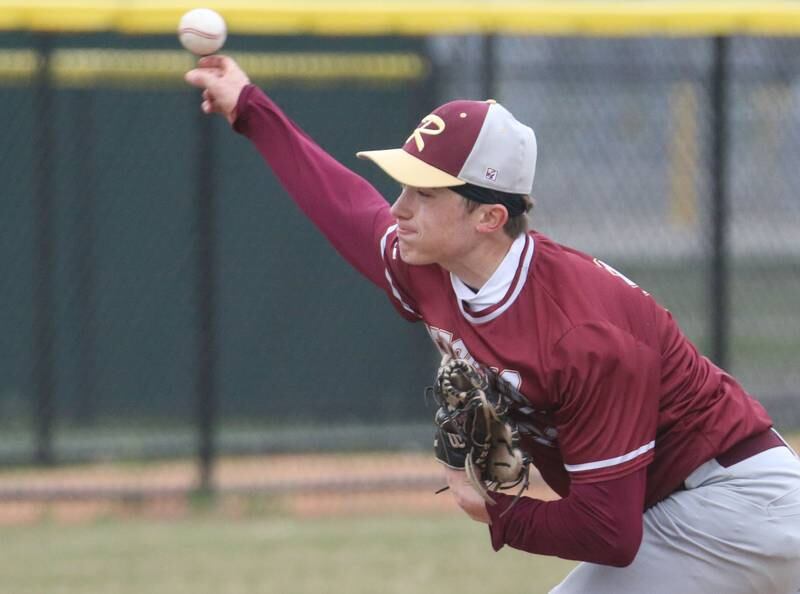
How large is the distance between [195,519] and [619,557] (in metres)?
4.26

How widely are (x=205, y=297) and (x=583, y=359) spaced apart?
4731 mm

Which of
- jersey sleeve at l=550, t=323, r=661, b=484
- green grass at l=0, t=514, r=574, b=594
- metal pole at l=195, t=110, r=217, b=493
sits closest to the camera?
jersey sleeve at l=550, t=323, r=661, b=484

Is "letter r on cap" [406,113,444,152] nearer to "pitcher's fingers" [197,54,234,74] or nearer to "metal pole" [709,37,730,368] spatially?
"pitcher's fingers" [197,54,234,74]

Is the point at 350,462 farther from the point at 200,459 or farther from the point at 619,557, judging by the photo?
the point at 619,557

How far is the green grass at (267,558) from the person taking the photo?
5.86 metres

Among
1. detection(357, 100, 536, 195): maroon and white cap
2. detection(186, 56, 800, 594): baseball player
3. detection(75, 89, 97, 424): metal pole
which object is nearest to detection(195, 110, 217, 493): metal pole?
detection(75, 89, 97, 424): metal pole

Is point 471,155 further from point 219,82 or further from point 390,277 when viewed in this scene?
point 219,82

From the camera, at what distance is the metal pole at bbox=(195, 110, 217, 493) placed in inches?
296

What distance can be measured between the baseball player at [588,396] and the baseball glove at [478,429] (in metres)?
0.05

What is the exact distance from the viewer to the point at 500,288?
3.25 meters

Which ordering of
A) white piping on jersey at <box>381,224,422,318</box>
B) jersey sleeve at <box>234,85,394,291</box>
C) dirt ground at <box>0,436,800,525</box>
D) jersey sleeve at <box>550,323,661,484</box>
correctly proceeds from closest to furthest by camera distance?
jersey sleeve at <box>550,323,661,484</box>
white piping on jersey at <box>381,224,422,318</box>
jersey sleeve at <box>234,85,394,291</box>
dirt ground at <box>0,436,800,525</box>

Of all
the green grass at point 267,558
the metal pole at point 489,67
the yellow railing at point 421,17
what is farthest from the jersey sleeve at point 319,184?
the metal pole at point 489,67

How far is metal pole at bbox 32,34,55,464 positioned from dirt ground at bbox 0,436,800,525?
324 mm

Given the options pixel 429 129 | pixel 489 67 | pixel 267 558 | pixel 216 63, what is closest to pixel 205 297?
pixel 267 558
